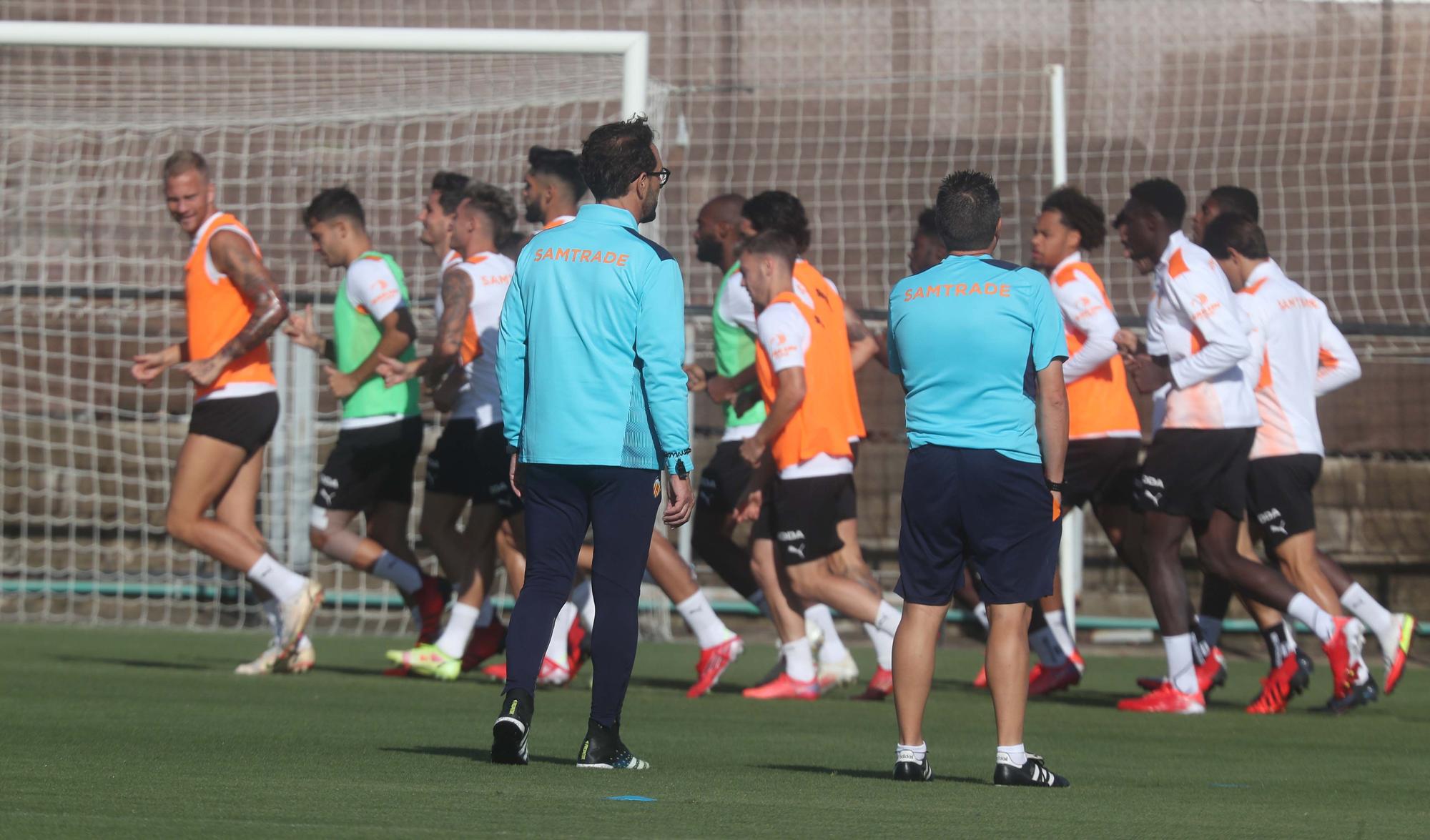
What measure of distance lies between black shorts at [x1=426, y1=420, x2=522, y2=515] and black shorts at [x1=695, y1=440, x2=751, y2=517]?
2.91 feet

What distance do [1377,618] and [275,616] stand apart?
4.97 m

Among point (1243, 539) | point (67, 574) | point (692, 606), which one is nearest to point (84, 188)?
point (67, 574)

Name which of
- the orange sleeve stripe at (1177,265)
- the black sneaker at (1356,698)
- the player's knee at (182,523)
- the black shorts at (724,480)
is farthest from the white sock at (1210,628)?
the player's knee at (182,523)

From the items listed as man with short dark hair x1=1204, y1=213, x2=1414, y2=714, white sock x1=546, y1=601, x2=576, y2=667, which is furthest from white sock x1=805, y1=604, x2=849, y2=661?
man with short dark hair x1=1204, y1=213, x2=1414, y2=714

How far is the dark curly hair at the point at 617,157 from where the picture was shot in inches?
206

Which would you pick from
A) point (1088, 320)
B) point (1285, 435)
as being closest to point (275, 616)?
point (1088, 320)

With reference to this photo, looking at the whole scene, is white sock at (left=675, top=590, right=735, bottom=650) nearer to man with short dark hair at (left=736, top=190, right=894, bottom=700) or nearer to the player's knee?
man with short dark hair at (left=736, top=190, right=894, bottom=700)

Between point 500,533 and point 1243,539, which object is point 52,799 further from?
point 1243,539

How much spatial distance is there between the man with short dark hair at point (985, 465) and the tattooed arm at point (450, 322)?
338cm

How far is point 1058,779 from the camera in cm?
512

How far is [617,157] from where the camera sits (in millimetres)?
5234

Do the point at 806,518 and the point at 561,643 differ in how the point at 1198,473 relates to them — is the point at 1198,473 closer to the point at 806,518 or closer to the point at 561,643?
the point at 806,518

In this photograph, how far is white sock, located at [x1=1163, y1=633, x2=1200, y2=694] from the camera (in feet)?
25.7

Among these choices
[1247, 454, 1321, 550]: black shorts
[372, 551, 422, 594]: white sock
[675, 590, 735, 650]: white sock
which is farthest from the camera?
[372, 551, 422, 594]: white sock
